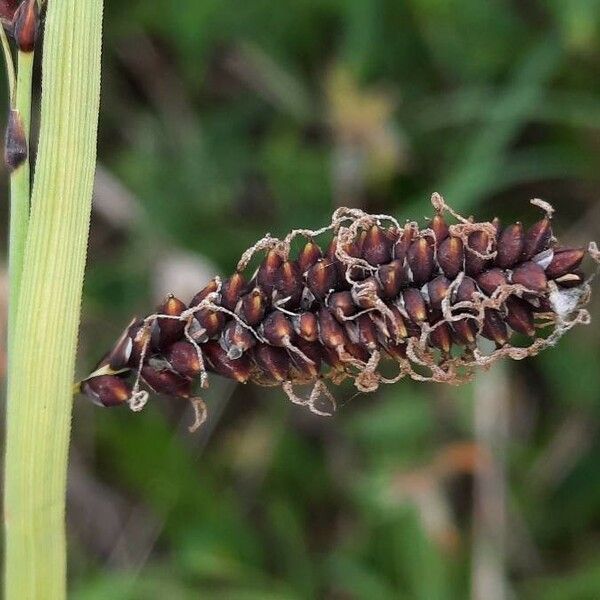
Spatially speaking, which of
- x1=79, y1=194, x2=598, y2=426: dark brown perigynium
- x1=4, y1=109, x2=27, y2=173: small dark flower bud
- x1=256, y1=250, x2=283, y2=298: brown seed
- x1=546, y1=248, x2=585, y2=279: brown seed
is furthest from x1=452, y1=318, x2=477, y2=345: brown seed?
x1=4, y1=109, x2=27, y2=173: small dark flower bud

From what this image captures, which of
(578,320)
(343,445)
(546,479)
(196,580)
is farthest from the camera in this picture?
(343,445)

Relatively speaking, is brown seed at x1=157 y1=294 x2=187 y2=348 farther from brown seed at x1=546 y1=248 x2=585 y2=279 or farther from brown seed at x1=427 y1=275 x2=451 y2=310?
brown seed at x1=546 y1=248 x2=585 y2=279

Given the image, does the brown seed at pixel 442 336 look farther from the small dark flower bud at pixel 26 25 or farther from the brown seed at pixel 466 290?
the small dark flower bud at pixel 26 25

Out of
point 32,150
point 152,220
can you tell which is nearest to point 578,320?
point 152,220

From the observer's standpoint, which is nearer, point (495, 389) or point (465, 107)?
point (495, 389)

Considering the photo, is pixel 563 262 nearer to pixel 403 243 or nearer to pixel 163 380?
pixel 403 243

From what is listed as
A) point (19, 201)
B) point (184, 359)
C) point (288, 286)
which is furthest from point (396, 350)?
point (19, 201)

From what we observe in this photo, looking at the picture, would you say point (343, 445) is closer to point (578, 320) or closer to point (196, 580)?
point (196, 580)
